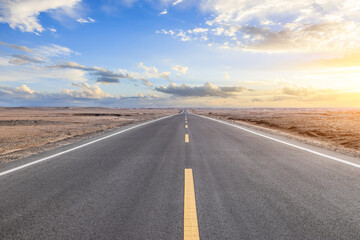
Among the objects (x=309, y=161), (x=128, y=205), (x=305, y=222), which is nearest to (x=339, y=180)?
(x=309, y=161)

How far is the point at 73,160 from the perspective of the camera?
6.16 m

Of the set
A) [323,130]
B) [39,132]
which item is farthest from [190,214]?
[39,132]

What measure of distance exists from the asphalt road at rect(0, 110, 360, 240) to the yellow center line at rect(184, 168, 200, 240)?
0.05m

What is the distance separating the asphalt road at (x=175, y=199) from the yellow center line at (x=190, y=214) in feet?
0.18

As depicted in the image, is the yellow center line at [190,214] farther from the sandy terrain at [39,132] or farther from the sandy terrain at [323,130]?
the sandy terrain at [323,130]

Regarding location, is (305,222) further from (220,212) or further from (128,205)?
(128,205)

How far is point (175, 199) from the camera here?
347cm

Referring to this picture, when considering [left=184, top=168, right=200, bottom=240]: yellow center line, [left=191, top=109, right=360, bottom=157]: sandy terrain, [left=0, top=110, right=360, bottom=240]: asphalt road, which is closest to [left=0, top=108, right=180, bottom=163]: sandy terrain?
[left=0, top=110, right=360, bottom=240]: asphalt road

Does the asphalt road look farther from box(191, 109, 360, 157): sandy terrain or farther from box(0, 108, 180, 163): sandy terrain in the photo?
box(191, 109, 360, 157): sandy terrain

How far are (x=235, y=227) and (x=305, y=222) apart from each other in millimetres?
910

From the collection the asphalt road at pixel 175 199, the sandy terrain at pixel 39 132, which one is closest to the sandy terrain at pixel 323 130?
the asphalt road at pixel 175 199

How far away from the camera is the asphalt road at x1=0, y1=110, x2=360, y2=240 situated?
103 inches

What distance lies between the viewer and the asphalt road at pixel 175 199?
Result: 8.55ft

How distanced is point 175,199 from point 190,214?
55 cm
